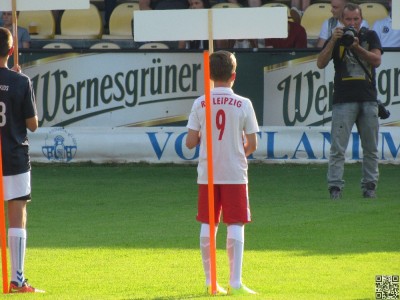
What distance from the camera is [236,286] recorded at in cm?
781

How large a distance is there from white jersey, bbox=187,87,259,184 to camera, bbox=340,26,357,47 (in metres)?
5.08

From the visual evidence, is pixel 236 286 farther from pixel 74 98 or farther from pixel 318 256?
pixel 74 98

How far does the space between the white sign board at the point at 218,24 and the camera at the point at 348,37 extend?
3941 mm

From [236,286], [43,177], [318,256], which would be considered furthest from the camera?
[43,177]

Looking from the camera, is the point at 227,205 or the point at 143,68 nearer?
the point at 227,205

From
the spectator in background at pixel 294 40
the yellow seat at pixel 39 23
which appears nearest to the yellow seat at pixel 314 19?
the spectator in background at pixel 294 40

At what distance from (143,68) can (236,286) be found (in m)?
9.66

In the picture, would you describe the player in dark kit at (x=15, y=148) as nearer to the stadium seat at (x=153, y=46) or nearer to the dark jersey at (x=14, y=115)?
the dark jersey at (x=14, y=115)

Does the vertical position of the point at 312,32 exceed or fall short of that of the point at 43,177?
it exceeds it

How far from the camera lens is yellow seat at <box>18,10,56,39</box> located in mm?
20188

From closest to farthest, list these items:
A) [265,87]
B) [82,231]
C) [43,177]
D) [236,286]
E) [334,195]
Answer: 1. [236,286]
2. [82,231]
3. [334,195]
4. [43,177]
5. [265,87]

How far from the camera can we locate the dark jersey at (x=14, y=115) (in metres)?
8.08

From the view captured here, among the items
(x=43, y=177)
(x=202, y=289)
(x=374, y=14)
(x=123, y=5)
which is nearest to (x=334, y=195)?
(x=43, y=177)

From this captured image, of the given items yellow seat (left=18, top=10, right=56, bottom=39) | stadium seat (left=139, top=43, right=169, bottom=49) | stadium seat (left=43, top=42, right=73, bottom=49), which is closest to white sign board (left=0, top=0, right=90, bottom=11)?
stadium seat (left=43, top=42, right=73, bottom=49)
